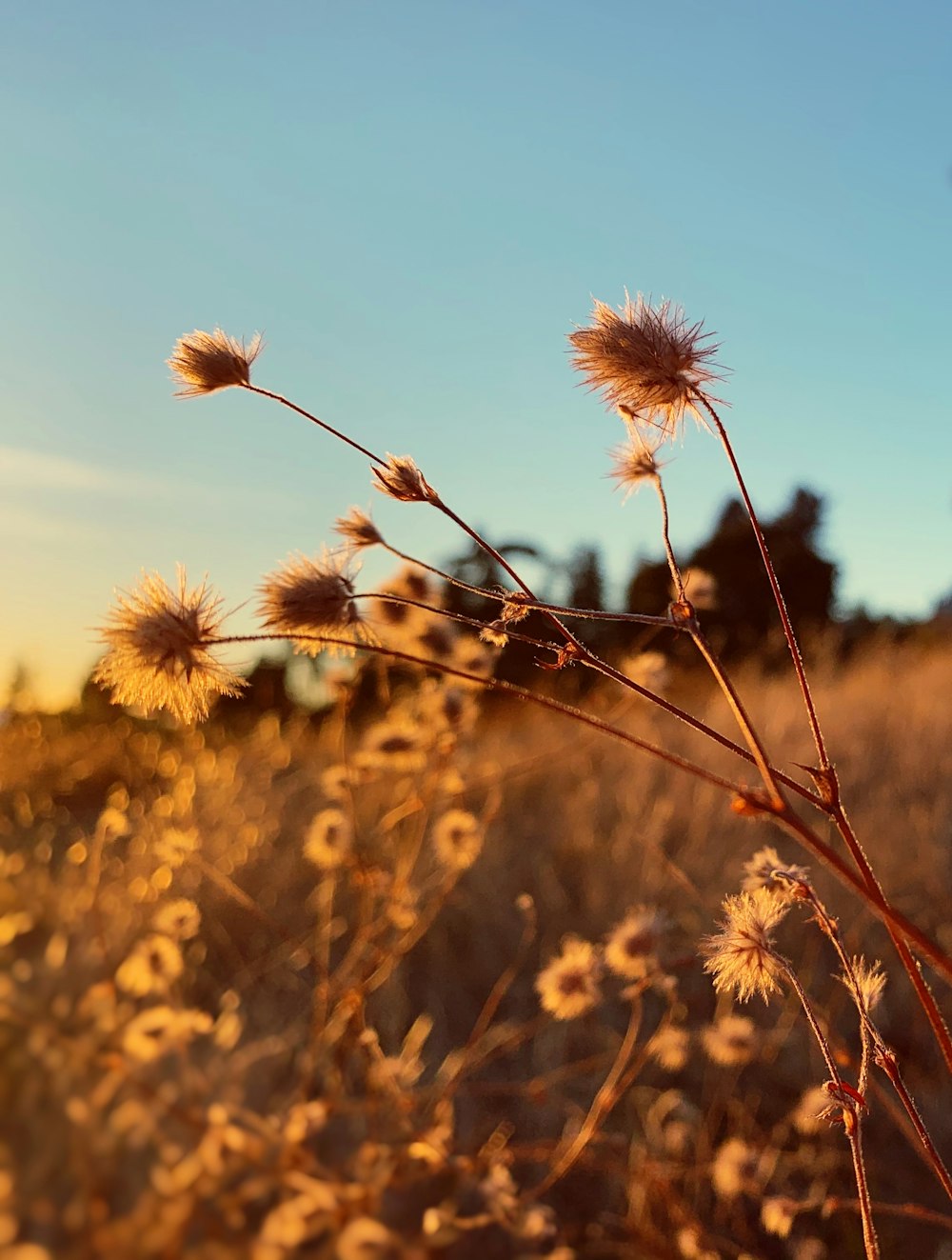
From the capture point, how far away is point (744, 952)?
71 cm

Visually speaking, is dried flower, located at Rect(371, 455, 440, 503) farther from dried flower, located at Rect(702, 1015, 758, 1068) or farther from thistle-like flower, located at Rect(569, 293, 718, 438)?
dried flower, located at Rect(702, 1015, 758, 1068)

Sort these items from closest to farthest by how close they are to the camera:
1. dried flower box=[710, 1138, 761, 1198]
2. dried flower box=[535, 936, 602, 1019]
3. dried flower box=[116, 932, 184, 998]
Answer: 1. dried flower box=[535, 936, 602, 1019]
2. dried flower box=[710, 1138, 761, 1198]
3. dried flower box=[116, 932, 184, 998]

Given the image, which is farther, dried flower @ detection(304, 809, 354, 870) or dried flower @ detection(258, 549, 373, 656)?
dried flower @ detection(304, 809, 354, 870)

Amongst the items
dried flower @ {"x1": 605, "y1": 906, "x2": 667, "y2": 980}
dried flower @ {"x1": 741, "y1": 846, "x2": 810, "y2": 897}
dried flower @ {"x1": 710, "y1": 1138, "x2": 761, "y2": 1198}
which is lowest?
dried flower @ {"x1": 710, "y1": 1138, "x2": 761, "y2": 1198}

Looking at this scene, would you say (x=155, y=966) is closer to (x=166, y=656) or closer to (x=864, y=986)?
(x=166, y=656)

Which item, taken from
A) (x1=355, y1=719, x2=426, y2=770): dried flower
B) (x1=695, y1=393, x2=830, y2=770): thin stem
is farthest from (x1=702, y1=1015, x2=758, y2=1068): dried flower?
(x1=695, y1=393, x2=830, y2=770): thin stem

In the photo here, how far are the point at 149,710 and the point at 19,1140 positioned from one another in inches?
75.8

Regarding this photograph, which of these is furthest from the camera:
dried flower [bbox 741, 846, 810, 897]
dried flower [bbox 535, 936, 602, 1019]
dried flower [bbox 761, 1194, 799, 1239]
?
dried flower [bbox 535, 936, 602, 1019]

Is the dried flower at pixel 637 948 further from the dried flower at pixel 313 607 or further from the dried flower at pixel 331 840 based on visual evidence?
the dried flower at pixel 313 607

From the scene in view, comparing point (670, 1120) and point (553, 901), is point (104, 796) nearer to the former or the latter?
point (553, 901)

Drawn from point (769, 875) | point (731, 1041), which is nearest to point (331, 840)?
point (731, 1041)

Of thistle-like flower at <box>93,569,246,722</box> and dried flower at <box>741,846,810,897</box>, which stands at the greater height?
thistle-like flower at <box>93,569,246,722</box>

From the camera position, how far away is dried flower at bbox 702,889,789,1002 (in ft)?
2.28

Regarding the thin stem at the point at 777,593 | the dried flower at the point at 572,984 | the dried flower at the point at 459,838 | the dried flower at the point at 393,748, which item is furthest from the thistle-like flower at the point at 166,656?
the dried flower at the point at 459,838
